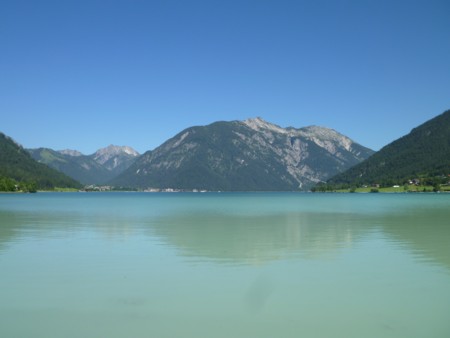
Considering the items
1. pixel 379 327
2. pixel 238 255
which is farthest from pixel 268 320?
pixel 238 255

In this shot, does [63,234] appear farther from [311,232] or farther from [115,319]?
[115,319]

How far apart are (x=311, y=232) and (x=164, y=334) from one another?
32.6m

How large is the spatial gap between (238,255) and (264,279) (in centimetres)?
765

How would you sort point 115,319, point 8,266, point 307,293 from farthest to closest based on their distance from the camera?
point 8,266 → point 307,293 → point 115,319

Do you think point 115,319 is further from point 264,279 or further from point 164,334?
point 264,279

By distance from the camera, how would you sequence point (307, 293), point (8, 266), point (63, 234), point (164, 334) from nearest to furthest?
1. point (164, 334)
2. point (307, 293)
3. point (8, 266)
4. point (63, 234)

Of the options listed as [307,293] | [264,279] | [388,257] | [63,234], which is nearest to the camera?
[307,293]

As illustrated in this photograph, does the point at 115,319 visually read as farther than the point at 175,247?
No

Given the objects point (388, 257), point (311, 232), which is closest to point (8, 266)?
point (388, 257)

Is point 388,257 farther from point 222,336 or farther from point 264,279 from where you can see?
point 222,336

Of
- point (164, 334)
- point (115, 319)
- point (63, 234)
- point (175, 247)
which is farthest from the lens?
point (63, 234)

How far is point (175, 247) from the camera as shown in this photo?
33.0m

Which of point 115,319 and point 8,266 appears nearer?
point 115,319

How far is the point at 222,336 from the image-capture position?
13.4 metres
